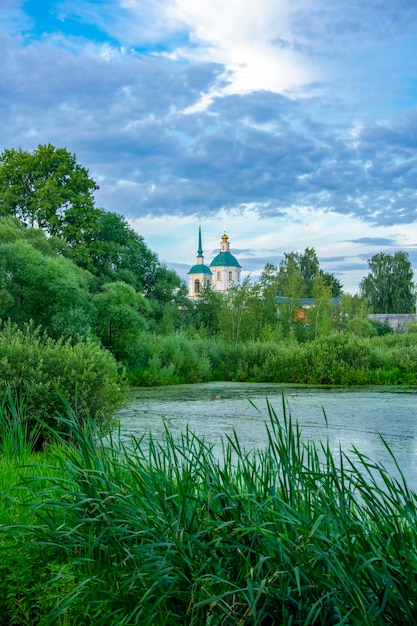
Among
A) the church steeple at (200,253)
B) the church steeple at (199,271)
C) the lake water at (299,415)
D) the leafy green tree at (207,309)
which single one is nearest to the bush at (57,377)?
the lake water at (299,415)

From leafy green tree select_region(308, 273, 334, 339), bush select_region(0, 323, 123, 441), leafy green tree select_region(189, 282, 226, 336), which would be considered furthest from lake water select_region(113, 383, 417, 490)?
leafy green tree select_region(189, 282, 226, 336)

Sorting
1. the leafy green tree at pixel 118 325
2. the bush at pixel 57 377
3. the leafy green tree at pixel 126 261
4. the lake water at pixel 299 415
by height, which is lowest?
the lake water at pixel 299 415

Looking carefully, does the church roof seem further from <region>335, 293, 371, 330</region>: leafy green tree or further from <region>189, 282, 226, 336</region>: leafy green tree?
<region>189, 282, 226, 336</region>: leafy green tree

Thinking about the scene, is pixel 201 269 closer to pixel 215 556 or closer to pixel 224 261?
pixel 224 261

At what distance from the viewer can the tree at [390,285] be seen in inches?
2211

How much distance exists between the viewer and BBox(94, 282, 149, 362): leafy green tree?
16625mm

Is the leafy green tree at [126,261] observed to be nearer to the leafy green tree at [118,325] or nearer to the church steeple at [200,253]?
the leafy green tree at [118,325]

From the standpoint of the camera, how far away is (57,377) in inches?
266

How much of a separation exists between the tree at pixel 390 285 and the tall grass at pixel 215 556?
180ft

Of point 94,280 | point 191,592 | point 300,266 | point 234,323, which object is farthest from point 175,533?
point 300,266

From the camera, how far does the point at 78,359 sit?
7.00 metres

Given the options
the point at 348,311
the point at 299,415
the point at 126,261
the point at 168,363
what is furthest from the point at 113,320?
the point at 348,311

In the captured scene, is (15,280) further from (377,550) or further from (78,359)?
(377,550)

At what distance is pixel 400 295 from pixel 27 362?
5228cm
